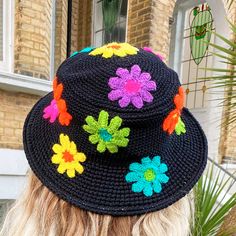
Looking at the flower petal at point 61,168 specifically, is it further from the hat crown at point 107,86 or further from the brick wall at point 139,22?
the brick wall at point 139,22

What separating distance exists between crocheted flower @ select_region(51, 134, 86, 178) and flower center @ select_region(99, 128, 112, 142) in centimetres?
7

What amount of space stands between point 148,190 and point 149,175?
0.12ft

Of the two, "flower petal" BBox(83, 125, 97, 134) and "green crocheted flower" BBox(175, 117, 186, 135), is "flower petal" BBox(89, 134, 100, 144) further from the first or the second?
"green crocheted flower" BBox(175, 117, 186, 135)

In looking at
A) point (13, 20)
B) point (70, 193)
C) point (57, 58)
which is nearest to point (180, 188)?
point (70, 193)

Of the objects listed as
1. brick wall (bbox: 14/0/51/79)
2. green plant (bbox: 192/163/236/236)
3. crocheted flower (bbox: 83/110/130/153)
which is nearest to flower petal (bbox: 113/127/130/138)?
crocheted flower (bbox: 83/110/130/153)

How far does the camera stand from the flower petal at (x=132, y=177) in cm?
85

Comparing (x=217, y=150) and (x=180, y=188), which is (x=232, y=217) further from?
(x=217, y=150)

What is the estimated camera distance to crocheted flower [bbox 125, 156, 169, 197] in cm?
85

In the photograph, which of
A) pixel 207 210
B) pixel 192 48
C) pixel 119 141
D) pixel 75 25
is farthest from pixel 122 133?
pixel 192 48

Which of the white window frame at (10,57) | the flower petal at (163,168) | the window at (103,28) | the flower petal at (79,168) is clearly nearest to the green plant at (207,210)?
the flower petal at (163,168)

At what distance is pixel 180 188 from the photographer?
2.93ft

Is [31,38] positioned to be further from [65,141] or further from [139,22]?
[65,141]

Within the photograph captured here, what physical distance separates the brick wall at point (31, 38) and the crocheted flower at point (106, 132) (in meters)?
2.93

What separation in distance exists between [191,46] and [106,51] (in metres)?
6.10
